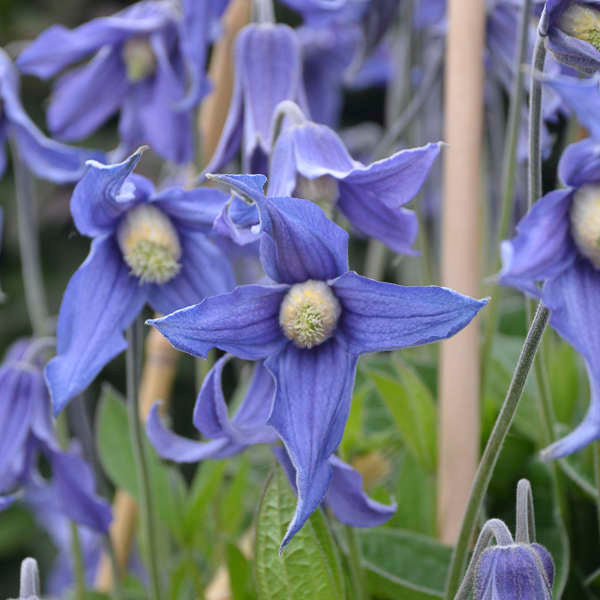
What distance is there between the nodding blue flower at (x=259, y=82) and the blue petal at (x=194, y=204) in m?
0.08

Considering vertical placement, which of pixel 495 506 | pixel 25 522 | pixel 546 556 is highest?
pixel 546 556

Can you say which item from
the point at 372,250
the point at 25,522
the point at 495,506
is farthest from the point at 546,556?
the point at 25,522

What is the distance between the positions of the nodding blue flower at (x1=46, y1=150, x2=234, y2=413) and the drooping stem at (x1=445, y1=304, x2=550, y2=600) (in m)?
0.19

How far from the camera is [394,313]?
1.38 ft

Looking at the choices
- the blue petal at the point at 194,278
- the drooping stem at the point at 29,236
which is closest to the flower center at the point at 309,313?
the blue petal at the point at 194,278

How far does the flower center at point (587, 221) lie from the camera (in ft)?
1.42

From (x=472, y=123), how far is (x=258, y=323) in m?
0.28

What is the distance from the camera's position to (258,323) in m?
0.44

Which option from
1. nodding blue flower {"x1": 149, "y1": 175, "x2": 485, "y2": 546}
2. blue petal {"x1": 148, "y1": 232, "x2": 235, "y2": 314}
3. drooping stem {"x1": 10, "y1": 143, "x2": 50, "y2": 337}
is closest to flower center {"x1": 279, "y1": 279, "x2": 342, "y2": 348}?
nodding blue flower {"x1": 149, "y1": 175, "x2": 485, "y2": 546}

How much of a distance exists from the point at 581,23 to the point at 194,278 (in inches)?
10.2

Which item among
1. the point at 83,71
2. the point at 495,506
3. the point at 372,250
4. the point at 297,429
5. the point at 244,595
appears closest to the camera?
the point at 297,429

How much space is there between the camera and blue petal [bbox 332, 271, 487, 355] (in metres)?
0.40

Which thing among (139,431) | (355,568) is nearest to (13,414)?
(139,431)

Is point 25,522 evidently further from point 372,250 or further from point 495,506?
point 495,506
